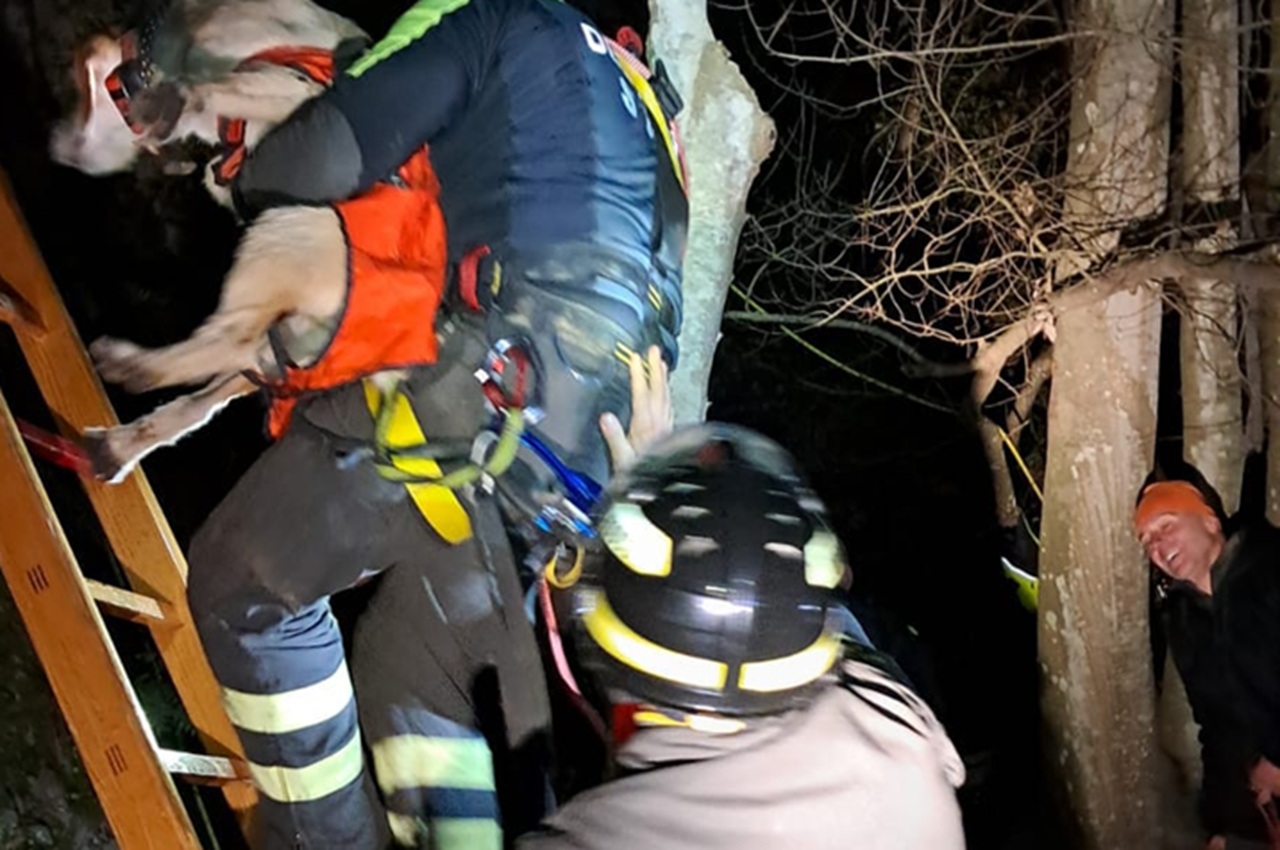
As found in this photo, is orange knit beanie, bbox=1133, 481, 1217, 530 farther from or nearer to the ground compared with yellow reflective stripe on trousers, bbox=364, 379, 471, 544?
nearer to the ground

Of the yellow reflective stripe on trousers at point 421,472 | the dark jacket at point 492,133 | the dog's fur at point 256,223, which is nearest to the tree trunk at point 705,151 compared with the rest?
the dark jacket at point 492,133

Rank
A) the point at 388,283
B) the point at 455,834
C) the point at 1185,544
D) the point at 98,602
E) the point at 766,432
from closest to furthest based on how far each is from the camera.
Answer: the point at 388,283
the point at 98,602
the point at 455,834
the point at 1185,544
the point at 766,432

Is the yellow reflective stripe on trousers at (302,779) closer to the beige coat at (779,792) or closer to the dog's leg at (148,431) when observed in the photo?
the dog's leg at (148,431)

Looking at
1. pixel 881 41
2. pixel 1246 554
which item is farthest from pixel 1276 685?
pixel 881 41

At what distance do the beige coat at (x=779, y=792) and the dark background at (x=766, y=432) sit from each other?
1.90 meters

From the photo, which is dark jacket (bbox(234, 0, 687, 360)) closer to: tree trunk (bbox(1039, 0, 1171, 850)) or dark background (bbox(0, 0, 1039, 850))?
dark background (bbox(0, 0, 1039, 850))

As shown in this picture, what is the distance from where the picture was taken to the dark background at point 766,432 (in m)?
4.27

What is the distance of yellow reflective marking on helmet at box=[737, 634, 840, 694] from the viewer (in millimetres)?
1913

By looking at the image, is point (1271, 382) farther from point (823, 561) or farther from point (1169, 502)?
point (823, 561)

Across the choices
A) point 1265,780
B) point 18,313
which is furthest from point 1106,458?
point 18,313

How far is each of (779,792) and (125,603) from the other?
5.64ft

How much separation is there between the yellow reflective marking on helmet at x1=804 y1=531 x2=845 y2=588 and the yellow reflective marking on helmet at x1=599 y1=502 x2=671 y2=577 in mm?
240

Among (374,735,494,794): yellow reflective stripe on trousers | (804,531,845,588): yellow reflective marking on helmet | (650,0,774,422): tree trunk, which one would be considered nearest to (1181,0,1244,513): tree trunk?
(650,0,774,422): tree trunk

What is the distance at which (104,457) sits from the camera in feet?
9.55
